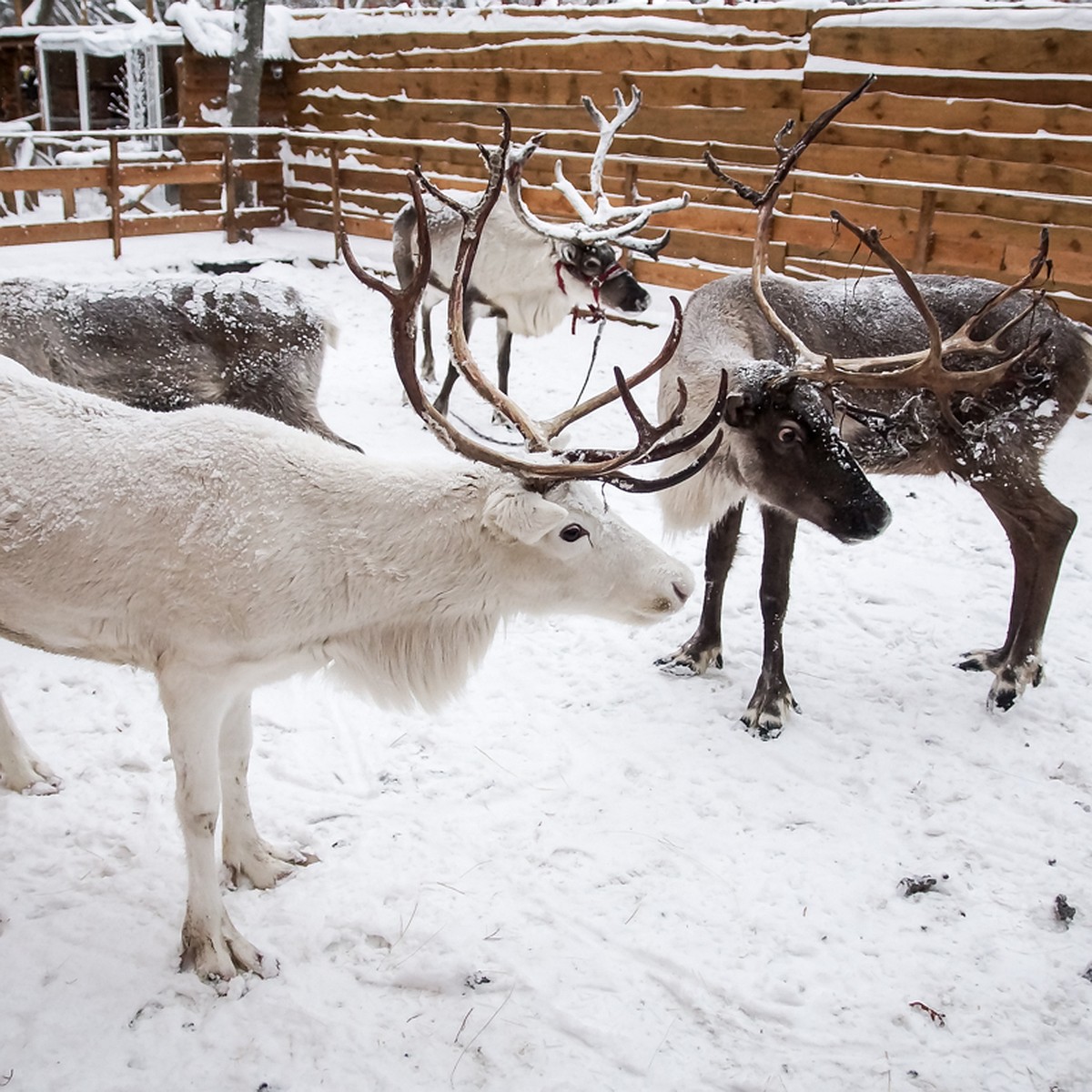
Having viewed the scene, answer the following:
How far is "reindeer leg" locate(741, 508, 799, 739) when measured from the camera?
11.8 ft

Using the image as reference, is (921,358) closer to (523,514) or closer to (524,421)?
(524,421)

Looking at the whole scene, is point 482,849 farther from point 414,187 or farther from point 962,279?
point 962,279

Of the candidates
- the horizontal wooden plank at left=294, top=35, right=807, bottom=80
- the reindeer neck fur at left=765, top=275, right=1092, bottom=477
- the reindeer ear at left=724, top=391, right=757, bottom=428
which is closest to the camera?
the reindeer ear at left=724, top=391, right=757, bottom=428

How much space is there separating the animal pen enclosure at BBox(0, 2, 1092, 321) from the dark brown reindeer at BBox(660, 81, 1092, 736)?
4.30ft

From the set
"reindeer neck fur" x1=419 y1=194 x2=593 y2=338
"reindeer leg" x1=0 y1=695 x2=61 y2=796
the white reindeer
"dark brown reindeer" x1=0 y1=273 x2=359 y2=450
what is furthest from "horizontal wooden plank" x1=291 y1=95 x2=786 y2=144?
"reindeer leg" x1=0 y1=695 x2=61 y2=796

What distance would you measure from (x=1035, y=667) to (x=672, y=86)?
771 cm

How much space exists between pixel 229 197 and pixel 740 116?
6230mm

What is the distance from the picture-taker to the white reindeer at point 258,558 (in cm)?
226

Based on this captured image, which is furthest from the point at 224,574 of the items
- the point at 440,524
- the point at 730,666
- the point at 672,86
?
the point at 672,86

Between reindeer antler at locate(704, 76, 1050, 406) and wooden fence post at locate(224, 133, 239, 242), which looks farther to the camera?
wooden fence post at locate(224, 133, 239, 242)

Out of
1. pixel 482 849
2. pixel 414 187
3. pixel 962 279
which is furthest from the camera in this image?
pixel 962 279

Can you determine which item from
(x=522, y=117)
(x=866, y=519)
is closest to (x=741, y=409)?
(x=866, y=519)

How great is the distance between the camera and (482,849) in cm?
289

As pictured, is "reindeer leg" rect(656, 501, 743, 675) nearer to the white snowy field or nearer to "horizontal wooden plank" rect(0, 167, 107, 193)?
the white snowy field
